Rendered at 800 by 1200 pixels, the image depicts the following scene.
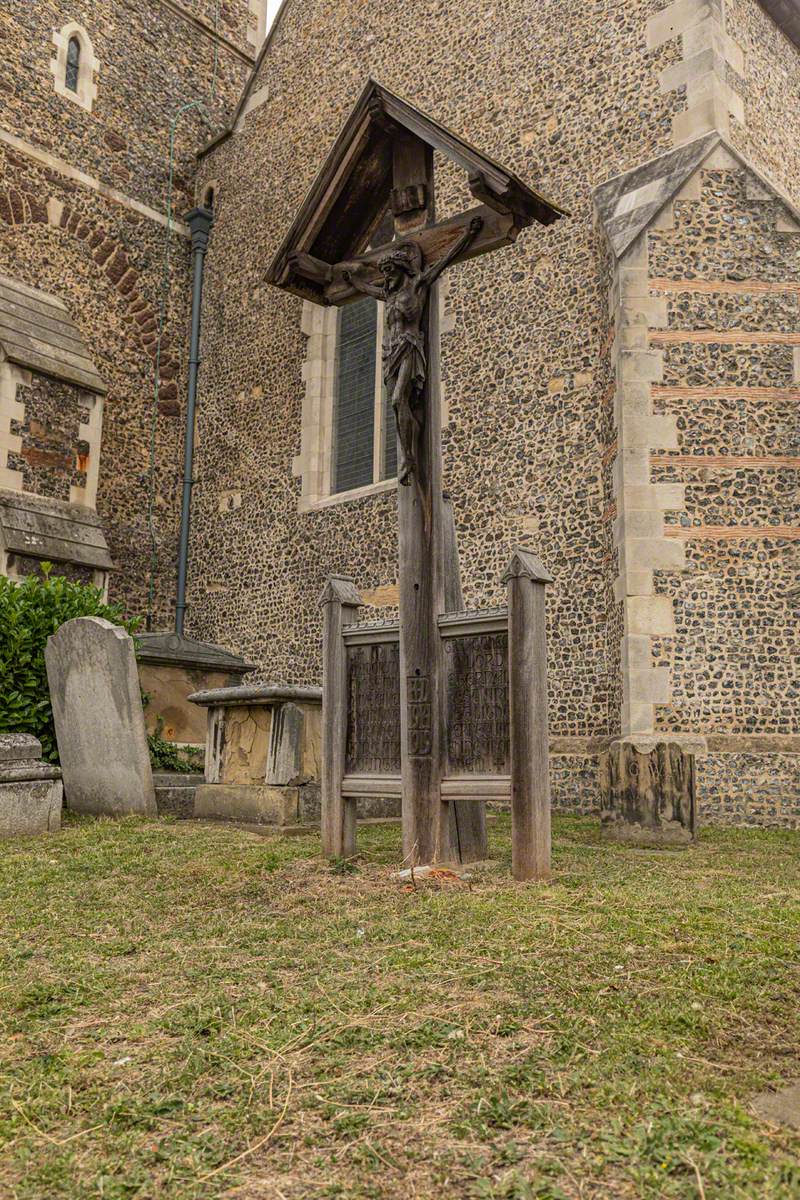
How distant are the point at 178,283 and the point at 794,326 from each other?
10.4 m

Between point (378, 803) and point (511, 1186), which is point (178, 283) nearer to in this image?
point (378, 803)

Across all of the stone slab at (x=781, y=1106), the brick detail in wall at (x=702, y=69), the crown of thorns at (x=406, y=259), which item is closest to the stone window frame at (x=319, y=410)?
the brick detail in wall at (x=702, y=69)

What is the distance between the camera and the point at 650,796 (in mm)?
6879

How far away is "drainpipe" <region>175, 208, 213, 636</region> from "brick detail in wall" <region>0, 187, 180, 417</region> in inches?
13.1

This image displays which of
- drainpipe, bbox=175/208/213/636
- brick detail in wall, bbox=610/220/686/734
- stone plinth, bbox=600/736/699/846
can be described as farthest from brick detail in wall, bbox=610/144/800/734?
drainpipe, bbox=175/208/213/636

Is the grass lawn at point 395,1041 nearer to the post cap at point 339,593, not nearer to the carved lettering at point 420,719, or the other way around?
the carved lettering at point 420,719

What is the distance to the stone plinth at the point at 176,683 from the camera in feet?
29.6

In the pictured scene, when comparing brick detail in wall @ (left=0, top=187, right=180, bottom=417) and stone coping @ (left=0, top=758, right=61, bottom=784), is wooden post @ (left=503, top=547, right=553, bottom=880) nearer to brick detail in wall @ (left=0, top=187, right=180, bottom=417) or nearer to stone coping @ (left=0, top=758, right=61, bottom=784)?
stone coping @ (left=0, top=758, right=61, bottom=784)

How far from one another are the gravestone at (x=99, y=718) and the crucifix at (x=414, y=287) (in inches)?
108

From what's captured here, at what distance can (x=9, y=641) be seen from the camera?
7.52m

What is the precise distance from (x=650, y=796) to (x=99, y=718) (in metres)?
4.17

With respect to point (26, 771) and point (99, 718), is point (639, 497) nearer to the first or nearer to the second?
point (99, 718)

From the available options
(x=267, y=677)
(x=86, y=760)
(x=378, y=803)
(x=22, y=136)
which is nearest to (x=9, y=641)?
(x=86, y=760)

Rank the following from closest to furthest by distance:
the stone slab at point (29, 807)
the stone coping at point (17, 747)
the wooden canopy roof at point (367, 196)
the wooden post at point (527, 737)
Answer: the wooden post at point (527, 737)
the wooden canopy roof at point (367, 196)
the stone slab at point (29, 807)
the stone coping at point (17, 747)
